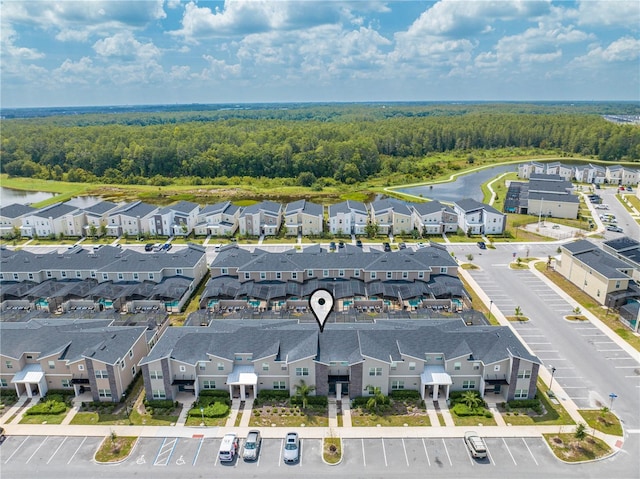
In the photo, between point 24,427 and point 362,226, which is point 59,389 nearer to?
point 24,427

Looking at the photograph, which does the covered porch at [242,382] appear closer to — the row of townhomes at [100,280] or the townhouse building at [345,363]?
the townhouse building at [345,363]

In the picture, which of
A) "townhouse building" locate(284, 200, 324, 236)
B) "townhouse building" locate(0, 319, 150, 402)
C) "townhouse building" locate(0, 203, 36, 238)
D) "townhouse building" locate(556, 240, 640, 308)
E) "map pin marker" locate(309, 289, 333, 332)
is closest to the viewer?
"townhouse building" locate(0, 319, 150, 402)

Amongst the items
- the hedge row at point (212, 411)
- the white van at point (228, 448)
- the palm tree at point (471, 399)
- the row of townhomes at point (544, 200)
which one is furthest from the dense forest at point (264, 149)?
the white van at point (228, 448)

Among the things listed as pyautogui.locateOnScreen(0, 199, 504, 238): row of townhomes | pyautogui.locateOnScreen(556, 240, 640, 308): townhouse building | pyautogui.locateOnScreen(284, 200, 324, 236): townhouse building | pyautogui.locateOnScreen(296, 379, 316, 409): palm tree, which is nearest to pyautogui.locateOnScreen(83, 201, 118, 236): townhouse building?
pyautogui.locateOnScreen(0, 199, 504, 238): row of townhomes

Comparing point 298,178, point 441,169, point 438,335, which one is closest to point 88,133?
point 298,178

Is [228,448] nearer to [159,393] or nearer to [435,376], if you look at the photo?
[159,393]

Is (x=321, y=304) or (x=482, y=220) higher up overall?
(x=321, y=304)

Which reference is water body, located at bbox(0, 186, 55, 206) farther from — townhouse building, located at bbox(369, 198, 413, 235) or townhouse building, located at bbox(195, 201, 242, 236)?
townhouse building, located at bbox(369, 198, 413, 235)

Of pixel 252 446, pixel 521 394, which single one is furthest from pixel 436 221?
pixel 252 446
